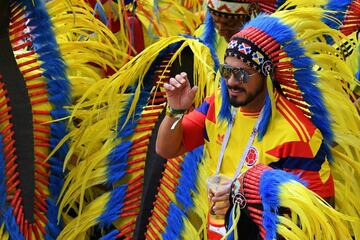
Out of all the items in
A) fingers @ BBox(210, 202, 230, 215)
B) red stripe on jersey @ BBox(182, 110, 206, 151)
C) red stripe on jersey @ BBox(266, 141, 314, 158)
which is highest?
red stripe on jersey @ BBox(266, 141, 314, 158)

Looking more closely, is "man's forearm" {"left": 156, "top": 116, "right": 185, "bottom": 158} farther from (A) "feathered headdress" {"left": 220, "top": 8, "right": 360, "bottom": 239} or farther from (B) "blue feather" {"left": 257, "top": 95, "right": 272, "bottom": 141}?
(B) "blue feather" {"left": 257, "top": 95, "right": 272, "bottom": 141}

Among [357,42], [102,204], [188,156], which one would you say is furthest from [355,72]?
[102,204]

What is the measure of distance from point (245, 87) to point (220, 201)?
40cm

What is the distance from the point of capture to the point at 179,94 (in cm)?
374

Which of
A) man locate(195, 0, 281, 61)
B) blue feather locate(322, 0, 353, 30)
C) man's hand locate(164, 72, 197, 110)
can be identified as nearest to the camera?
man's hand locate(164, 72, 197, 110)

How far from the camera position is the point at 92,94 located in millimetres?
4238

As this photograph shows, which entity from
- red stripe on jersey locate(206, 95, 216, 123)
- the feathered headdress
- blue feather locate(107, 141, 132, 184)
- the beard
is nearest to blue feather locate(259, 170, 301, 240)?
the feathered headdress

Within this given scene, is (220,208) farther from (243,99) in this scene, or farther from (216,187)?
→ (243,99)

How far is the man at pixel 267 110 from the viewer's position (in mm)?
3500

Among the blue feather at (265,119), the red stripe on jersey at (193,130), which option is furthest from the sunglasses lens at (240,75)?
the red stripe on jersey at (193,130)

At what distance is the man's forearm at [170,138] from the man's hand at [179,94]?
0.06 metres

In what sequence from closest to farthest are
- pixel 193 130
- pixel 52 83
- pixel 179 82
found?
pixel 179 82 → pixel 193 130 → pixel 52 83

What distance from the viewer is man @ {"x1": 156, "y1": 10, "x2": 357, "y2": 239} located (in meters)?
3.50

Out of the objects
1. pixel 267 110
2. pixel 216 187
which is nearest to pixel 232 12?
pixel 267 110
